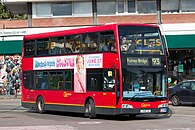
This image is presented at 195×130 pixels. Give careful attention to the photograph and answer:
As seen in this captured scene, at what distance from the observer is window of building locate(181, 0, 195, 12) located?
38.8 m

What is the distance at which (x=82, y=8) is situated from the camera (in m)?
39.1

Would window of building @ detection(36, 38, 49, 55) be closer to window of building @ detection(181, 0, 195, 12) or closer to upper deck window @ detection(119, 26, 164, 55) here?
upper deck window @ detection(119, 26, 164, 55)

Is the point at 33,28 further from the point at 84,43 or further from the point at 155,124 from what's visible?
the point at 155,124

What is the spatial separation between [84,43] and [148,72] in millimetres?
3141

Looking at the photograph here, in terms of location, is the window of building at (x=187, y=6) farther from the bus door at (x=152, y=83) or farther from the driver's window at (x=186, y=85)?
the bus door at (x=152, y=83)

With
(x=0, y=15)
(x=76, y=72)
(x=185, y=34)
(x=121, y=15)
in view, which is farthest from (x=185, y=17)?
(x=0, y=15)

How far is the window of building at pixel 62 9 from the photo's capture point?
39188mm

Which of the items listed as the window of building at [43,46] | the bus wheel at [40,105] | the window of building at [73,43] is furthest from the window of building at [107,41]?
the bus wheel at [40,105]

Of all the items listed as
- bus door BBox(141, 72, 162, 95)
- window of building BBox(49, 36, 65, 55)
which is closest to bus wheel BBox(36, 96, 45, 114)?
window of building BBox(49, 36, 65, 55)

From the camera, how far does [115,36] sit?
19.0 metres

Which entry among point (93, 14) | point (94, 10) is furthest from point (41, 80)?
point (94, 10)

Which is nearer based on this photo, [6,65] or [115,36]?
[115,36]

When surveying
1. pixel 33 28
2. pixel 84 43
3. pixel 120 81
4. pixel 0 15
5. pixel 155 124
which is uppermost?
pixel 0 15

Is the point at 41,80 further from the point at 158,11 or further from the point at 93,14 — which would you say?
the point at 158,11
